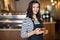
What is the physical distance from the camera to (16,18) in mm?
5164

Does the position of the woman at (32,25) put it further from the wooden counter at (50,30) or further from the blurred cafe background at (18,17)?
the wooden counter at (50,30)

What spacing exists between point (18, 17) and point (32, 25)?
2991 millimetres

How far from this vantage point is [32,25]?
2189 mm

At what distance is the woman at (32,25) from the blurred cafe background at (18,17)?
2062 millimetres

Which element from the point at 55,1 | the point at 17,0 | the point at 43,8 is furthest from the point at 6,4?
the point at 55,1

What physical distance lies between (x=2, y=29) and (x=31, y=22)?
2.35 metres

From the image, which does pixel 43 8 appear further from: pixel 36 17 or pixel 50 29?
pixel 36 17

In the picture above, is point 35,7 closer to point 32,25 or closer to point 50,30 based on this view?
point 32,25

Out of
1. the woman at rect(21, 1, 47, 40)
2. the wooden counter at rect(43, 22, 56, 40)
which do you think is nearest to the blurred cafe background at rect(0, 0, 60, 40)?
the wooden counter at rect(43, 22, 56, 40)

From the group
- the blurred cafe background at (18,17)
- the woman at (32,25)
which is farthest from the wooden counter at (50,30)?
the woman at (32,25)

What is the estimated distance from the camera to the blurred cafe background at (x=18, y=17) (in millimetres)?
4367

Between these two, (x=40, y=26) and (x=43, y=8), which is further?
(x=43, y=8)

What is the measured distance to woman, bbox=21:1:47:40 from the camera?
2.13 meters

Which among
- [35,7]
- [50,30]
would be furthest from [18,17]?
[35,7]
